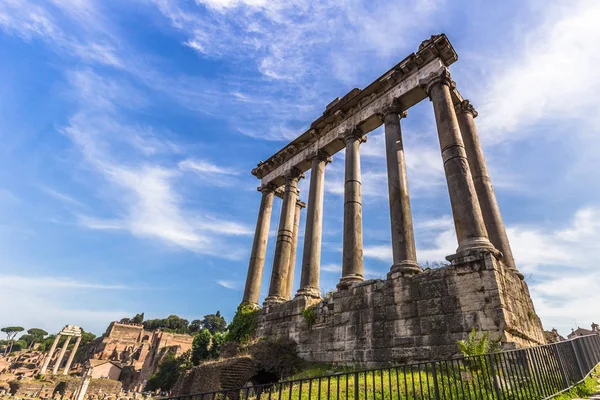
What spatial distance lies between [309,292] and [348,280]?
2372 mm

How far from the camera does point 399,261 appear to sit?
36.5 feet

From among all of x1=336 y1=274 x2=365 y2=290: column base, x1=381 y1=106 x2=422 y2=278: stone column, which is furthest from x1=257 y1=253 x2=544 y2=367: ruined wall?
x1=381 y1=106 x2=422 y2=278: stone column

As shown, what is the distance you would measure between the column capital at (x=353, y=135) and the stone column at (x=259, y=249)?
265 inches

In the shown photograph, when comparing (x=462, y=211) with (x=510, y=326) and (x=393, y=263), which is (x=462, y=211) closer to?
(x=393, y=263)

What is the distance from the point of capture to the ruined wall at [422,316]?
27.8 feet

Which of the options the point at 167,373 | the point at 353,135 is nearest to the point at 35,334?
the point at 167,373

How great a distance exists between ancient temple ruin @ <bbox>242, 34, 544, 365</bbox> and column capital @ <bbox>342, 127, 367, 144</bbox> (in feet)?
0.17

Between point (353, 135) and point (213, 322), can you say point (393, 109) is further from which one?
point (213, 322)

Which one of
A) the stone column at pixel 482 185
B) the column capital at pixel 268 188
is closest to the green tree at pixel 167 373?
the column capital at pixel 268 188

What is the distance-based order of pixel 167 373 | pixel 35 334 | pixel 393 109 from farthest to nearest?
1. pixel 35 334
2. pixel 167 373
3. pixel 393 109

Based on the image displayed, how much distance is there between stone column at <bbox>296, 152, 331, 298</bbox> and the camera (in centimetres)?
1457

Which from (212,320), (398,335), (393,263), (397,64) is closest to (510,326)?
(398,335)

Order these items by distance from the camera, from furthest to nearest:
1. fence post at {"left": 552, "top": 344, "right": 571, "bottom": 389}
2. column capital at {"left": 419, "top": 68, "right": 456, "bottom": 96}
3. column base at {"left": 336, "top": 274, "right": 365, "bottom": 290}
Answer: column capital at {"left": 419, "top": 68, "right": 456, "bottom": 96}
column base at {"left": 336, "top": 274, "right": 365, "bottom": 290}
fence post at {"left": 552, "top": 344, "right": 571, "bottom": 389}

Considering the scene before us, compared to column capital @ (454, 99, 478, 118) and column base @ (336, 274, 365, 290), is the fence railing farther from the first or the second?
column capital @ (454, 99, 478, 118)
